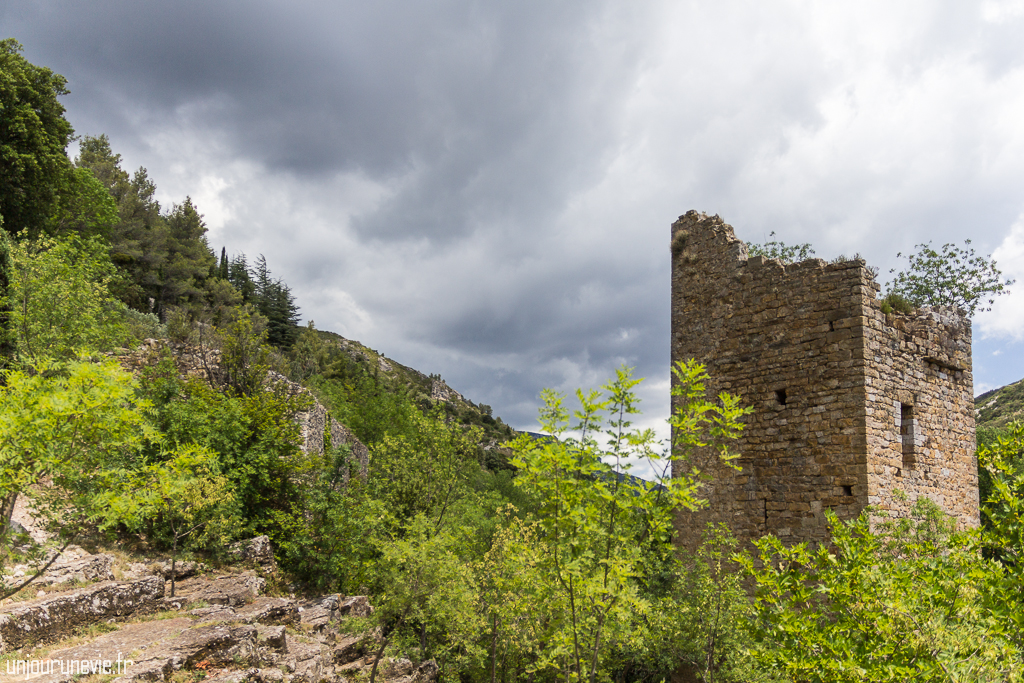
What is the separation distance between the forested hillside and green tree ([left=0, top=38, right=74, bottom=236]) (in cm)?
11

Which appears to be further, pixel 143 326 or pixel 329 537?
pixel 143 326

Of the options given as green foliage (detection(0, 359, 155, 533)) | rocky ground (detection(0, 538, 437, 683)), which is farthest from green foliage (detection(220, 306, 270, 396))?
green foliage (detection(0, 359, 155, 533))

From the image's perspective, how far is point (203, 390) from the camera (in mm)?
16109

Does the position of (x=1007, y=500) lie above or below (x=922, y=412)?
below

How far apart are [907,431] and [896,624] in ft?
17.2

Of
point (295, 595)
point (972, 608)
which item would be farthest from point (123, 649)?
point (972, 608)

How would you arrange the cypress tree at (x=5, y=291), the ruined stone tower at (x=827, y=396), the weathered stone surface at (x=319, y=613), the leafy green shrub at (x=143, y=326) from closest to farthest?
the ruined stone tower at (x=827, y=396) < the weathered stone surface at (x=319, y=613) < the cypress tree at (x=5, y=291) < the leafy green shrub at (x=143, y=326)

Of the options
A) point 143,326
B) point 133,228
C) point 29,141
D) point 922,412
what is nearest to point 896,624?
point 922,412

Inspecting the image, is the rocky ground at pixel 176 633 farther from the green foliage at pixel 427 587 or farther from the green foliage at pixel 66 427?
the green foliage at pixel 66 427

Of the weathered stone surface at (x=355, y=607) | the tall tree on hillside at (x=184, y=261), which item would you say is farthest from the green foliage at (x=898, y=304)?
the tall tree on hillside at (x=184, y=261)

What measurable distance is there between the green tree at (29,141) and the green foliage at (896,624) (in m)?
27.4

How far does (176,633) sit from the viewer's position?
7.25m

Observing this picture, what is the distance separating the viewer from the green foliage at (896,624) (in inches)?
126

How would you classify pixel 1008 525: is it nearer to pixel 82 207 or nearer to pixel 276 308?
pixel 82 207
